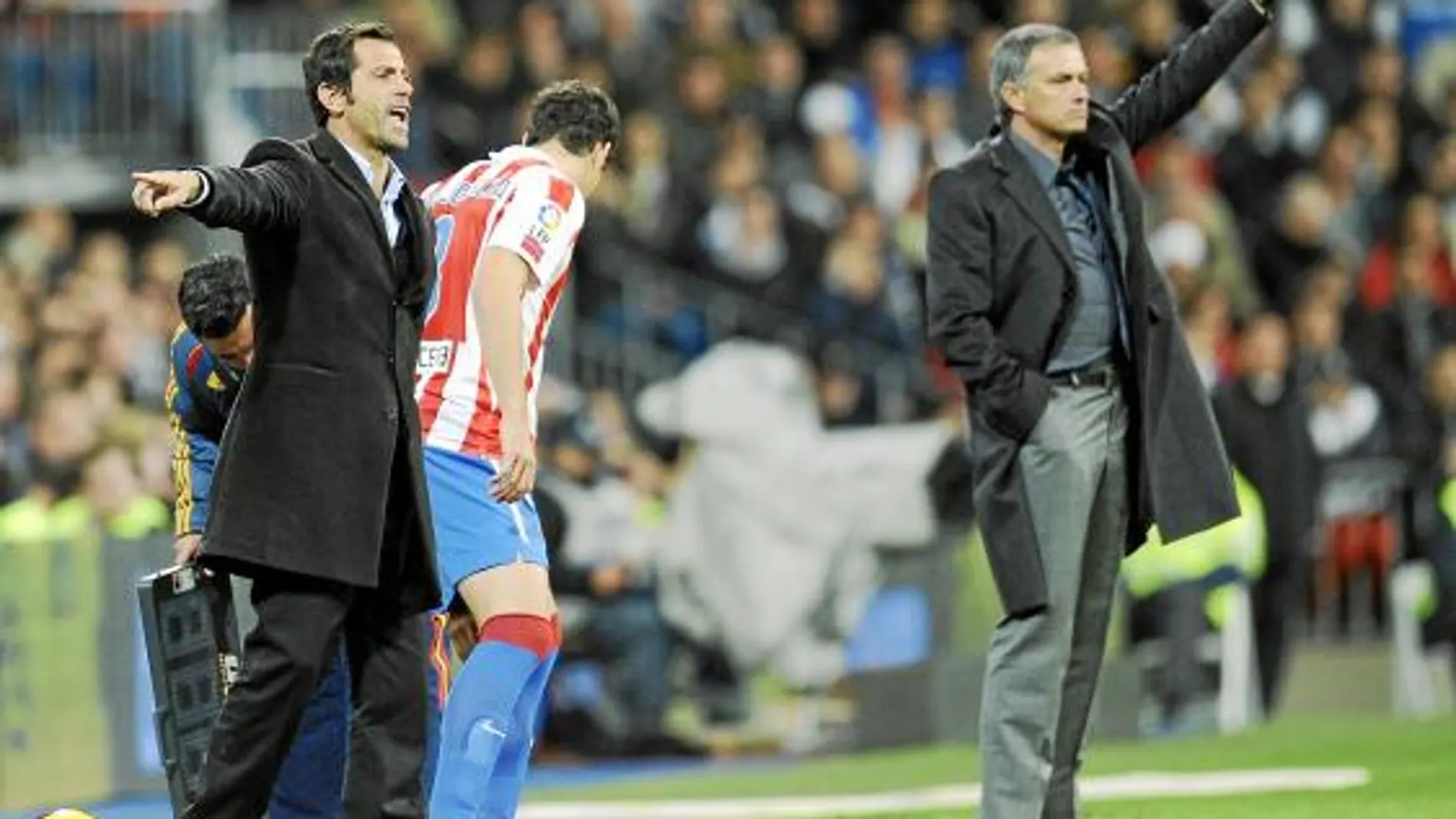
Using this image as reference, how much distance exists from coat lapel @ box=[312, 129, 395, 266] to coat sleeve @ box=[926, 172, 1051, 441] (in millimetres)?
1769

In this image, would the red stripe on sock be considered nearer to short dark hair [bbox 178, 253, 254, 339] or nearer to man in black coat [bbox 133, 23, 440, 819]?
man in black coat [bbox 133, 23, 440, 819]

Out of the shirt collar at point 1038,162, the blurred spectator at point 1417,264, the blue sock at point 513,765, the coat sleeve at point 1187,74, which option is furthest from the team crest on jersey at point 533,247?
the blurred spectator at point 1417,264

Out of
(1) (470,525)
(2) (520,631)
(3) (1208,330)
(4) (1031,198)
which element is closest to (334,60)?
(1) (470,525)

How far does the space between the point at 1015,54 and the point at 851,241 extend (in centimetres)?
1106

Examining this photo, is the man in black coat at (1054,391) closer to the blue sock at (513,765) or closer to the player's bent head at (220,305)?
the blue sock at (513,765)

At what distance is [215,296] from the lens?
993cm

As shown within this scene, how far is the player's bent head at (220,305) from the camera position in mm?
9906

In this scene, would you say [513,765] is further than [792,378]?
No

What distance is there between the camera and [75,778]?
53.6 feet

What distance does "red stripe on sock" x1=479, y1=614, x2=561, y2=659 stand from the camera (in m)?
9.59

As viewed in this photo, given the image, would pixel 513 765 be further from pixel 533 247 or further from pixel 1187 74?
pixel 1187 74

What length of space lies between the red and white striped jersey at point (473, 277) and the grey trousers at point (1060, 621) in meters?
1.41

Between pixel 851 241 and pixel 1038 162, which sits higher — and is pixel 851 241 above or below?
above

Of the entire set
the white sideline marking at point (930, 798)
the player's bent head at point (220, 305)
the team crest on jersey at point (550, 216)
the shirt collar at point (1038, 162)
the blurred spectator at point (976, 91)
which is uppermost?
the blurred spectator at point (976, 91)
